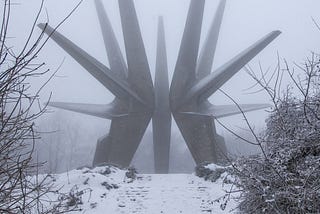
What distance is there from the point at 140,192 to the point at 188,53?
7.41 m

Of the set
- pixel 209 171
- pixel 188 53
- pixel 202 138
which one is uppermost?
pixel 188 53

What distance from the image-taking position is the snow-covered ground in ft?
30.3

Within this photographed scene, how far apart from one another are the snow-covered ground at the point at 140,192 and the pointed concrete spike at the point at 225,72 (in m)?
4.38

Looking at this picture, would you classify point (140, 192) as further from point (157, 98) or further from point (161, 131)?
point (157, 98)

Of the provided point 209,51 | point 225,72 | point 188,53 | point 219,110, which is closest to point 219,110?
point 219,110

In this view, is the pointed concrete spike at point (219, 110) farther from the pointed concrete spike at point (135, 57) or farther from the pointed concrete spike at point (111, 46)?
the pointed concrete spike at point (111, 46)

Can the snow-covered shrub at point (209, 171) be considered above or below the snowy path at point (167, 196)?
above

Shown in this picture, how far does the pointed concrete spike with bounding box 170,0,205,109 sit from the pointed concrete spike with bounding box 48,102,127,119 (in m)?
2.45

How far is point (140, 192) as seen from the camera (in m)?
10.8

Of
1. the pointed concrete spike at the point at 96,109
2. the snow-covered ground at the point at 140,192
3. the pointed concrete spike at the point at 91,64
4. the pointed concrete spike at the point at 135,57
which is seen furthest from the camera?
the pointed concrete spike at the point at 96,109

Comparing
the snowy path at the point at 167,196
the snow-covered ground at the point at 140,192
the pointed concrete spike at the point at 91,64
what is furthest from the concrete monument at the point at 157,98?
the snowy path at the point at 167,196

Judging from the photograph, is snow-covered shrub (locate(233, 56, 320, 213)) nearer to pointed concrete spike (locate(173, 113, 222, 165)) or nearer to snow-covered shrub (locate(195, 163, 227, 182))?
snow-covered shrub (locate(195, 163, 227, 182))

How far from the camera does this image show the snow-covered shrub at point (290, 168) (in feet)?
11.5

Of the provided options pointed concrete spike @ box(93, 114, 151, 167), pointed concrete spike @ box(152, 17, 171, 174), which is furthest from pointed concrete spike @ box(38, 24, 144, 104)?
pointed concrete spike @ box(152, 17, 171, 174)
